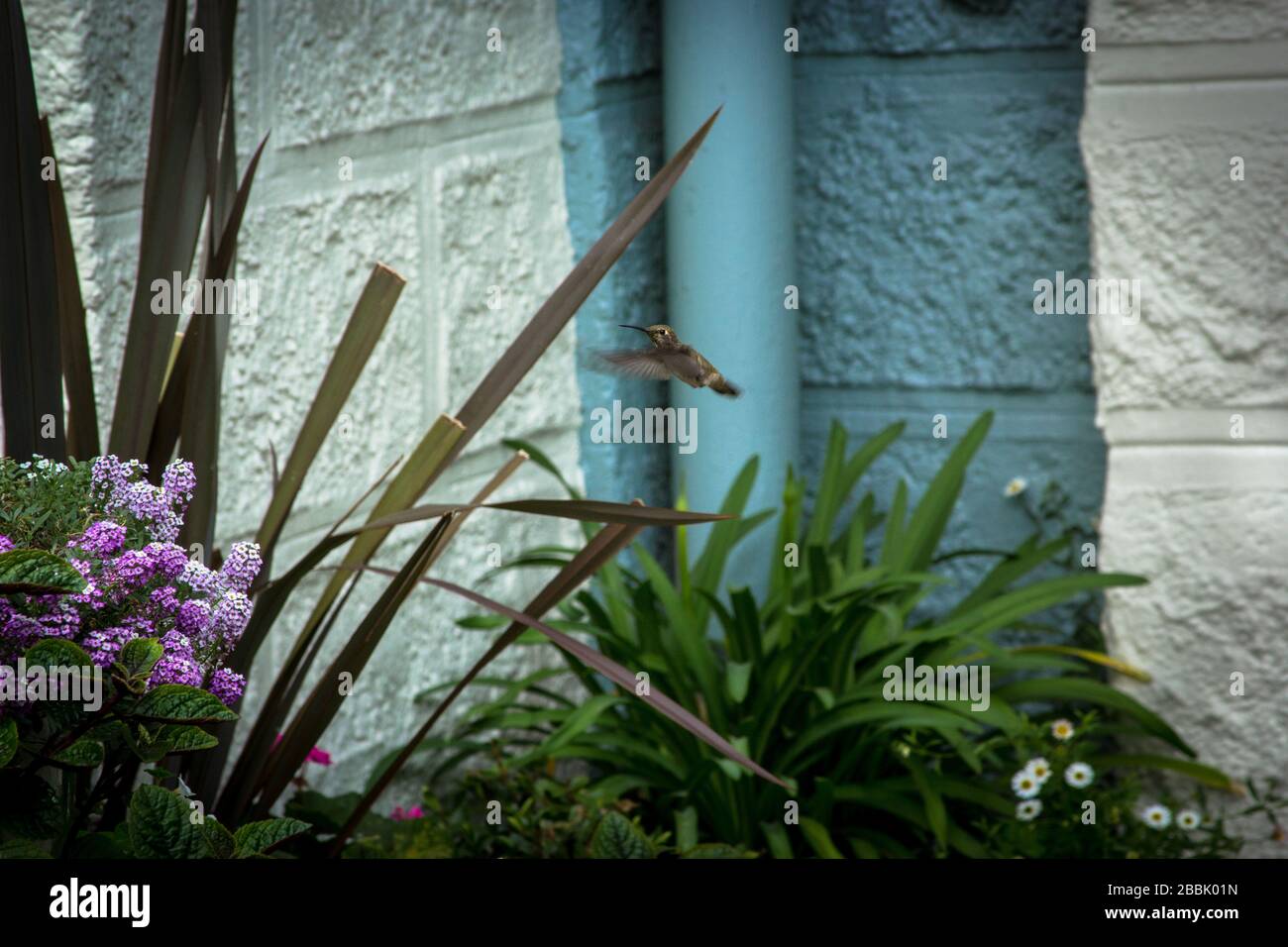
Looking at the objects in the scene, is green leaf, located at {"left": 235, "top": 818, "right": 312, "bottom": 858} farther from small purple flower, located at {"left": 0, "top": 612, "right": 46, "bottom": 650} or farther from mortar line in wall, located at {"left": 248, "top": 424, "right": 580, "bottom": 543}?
mortar line in wall, located at {"left": 248, "top": 424, "right": 580, "bottom": 543}

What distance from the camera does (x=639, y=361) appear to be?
135cm

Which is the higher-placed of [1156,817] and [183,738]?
[183,738]

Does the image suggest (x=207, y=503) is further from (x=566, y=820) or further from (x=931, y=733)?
(x=931, y=733)

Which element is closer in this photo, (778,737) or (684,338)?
(778,737)

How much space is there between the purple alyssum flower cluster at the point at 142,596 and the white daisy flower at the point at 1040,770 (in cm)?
123

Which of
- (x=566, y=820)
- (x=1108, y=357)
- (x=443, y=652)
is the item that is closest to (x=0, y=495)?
(x=566, y=820)

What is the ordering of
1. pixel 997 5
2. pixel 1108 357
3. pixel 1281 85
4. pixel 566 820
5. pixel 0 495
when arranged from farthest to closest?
pixel 997 5 < pixel 1108 357 < pixel 1281 85 < pixel 566 820 < pixel 0 495

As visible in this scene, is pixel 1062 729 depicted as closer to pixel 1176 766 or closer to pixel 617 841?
pixel 1176 766

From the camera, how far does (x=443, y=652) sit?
→ 6.53ft

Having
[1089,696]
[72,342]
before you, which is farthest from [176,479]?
[1089,696]

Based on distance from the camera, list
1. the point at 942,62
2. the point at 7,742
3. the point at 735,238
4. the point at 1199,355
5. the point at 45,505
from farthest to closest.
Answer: the point at 942,62 → the point at 735,238 → the point at 1199,355 → the point at 45,505 → the point at 7,742

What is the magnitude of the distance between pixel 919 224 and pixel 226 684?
1645 mm

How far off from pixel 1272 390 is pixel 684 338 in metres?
0.84

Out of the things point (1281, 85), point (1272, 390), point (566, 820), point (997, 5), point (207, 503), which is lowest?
point (566, 820)
